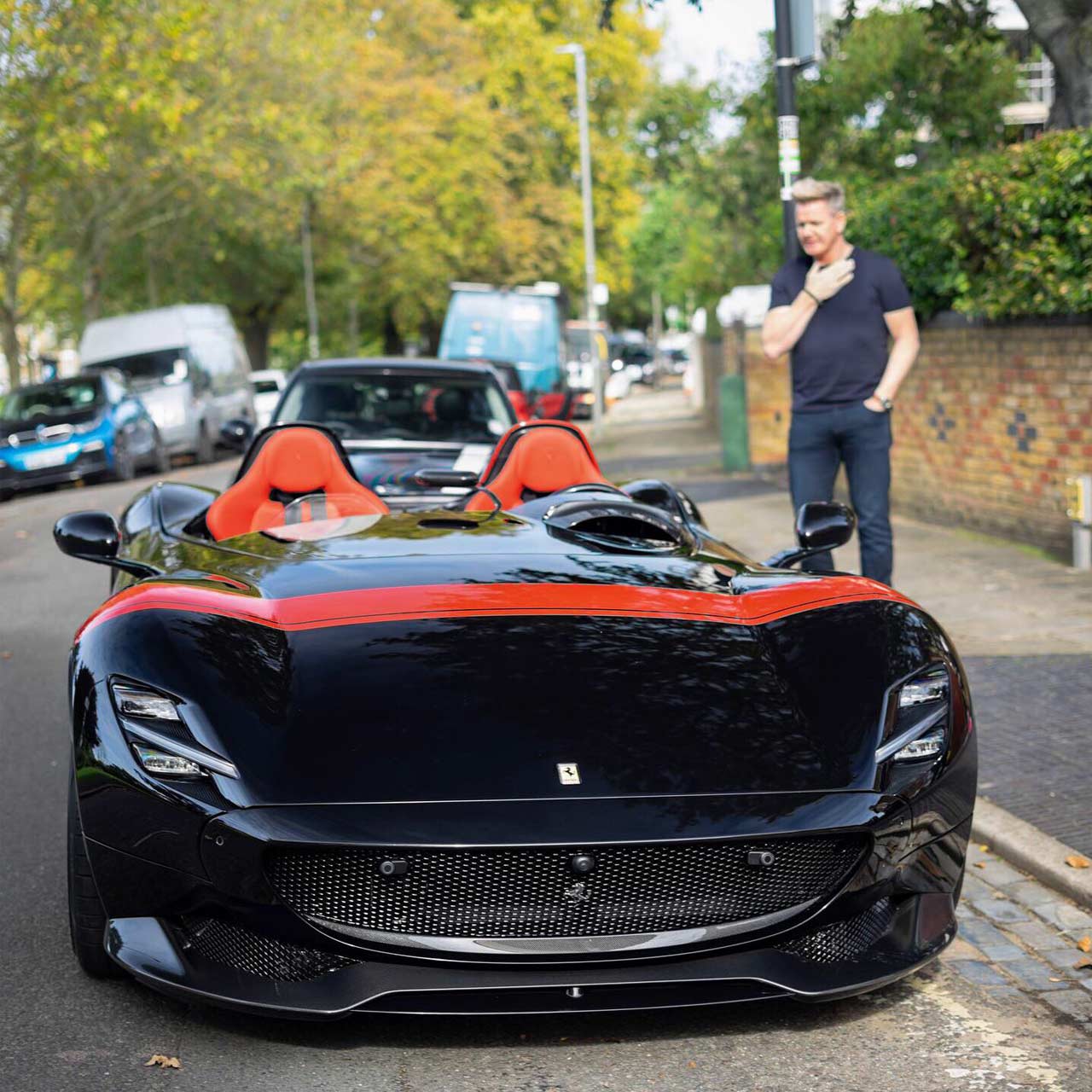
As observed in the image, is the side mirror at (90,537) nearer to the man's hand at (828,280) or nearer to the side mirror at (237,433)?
the man's hand at (828,280)

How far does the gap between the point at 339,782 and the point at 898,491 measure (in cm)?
1252

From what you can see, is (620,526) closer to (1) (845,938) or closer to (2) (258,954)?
(1) (845,938)

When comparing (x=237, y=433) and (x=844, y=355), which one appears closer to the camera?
(x=844, y=355)

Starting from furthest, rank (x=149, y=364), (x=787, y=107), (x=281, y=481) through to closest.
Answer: (x=149, y=364) → (x=787, y=107) → (x=281, y=481)

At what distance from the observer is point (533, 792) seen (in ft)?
11.6

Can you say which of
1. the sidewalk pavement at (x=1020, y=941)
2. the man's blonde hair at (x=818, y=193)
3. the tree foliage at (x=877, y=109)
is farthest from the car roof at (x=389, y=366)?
the tree foliage at (x=877, y=109)

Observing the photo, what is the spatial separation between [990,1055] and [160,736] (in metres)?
1.84

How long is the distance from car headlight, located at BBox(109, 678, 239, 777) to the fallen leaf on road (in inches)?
22.2

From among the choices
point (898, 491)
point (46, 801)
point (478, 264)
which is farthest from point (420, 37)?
point (46, 801)

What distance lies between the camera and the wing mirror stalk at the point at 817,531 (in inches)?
206

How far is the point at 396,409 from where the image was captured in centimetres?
1038

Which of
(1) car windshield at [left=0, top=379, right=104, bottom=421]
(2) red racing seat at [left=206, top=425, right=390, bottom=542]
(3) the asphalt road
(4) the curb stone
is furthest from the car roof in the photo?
(1) car windshield at [left=0, top=379, right=104, bottom=421]

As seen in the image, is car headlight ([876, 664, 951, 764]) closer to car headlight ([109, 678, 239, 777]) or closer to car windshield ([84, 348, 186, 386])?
car headlight ([109, 678, 239, 777])

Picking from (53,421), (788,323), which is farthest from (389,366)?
(53,421)
